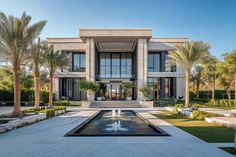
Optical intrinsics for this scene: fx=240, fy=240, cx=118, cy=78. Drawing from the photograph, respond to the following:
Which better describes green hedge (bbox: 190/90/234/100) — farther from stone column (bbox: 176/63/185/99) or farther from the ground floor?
the ground floor

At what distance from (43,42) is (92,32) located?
539 inches

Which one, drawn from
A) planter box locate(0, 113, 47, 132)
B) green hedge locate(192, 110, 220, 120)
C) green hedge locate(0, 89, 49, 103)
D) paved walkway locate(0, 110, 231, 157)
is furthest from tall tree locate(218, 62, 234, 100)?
green hedge locate(0, 89, 49, 103)

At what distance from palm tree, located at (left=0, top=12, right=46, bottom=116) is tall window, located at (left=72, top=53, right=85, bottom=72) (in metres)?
27.4

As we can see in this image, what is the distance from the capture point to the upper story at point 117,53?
121 ft

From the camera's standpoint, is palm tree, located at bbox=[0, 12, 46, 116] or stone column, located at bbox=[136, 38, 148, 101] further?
stone column, located at bbox=[136, 38, 148, 101]

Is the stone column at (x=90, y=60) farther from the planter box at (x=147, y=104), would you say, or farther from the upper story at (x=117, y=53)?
the planter box at (x=147, y=104)

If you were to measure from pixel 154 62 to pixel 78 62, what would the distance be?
13.9m

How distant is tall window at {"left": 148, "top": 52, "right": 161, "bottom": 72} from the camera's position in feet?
141

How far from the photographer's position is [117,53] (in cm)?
4631

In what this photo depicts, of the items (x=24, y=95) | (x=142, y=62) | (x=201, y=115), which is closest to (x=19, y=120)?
(x=201, y=115)

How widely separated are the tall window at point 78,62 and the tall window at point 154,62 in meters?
12.1

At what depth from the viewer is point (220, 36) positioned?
2097 centimetres

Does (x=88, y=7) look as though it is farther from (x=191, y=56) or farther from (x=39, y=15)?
(x=191, y=56)

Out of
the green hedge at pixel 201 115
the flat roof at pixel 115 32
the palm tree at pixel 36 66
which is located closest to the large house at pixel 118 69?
the flat roof at pixel 115 32
